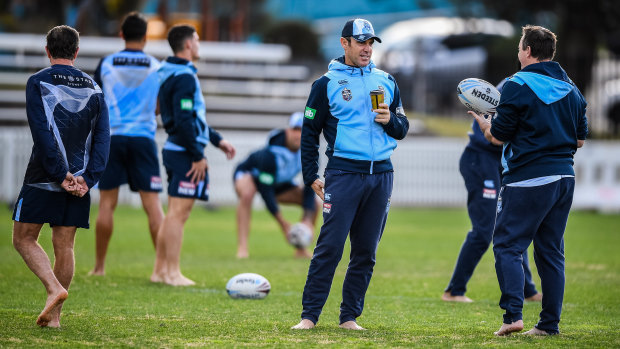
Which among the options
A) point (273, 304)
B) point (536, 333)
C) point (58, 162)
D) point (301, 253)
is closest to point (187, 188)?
point (273, 304)

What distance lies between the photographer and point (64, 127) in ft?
20.5

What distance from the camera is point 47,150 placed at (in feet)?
20.0

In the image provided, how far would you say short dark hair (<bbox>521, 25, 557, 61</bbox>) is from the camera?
20.4ft

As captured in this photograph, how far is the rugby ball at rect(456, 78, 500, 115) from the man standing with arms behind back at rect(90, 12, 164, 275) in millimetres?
3663

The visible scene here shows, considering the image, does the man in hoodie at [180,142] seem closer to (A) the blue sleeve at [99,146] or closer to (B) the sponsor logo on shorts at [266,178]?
(A) the blue sleeve at [99,146]

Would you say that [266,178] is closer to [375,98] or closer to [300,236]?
[300,236]

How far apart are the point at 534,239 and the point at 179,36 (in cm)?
424

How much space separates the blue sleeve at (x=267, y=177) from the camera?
12.0 metres

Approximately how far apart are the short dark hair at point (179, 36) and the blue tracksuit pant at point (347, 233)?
3.11 m

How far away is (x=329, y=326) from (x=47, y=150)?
7.71 feet

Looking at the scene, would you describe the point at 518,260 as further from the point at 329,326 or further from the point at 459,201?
the point at 459,201

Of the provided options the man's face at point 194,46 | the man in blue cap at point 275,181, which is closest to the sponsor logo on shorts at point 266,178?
the man in blue cap at point 275,181

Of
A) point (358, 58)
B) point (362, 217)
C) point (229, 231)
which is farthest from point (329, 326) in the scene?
point (229, 231)

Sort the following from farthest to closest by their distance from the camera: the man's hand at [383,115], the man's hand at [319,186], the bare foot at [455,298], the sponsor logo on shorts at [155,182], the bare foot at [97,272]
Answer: the bare foot at [97,272], the sponsor logo on shorts at [155,182], the bare foot at [455,298], the man's hand at [319,186], the man's hand at [383,115]
